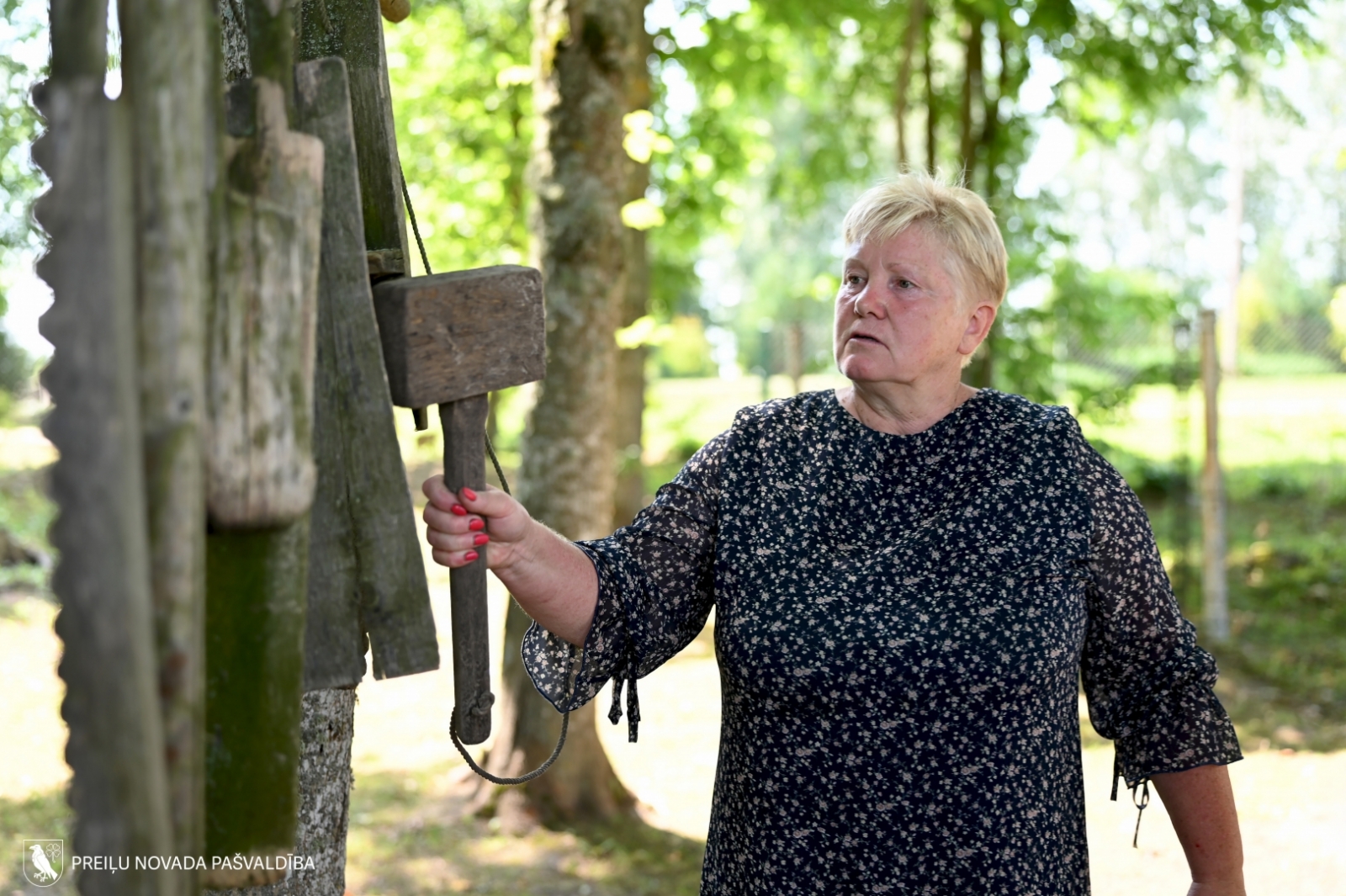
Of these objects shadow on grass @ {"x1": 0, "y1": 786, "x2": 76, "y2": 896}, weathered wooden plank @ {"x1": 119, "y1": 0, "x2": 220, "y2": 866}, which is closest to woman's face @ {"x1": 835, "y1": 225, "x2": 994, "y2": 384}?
weathered wooden plank @ {"x1": 119, "y1": 0, "x2": 220, "y2": 866}

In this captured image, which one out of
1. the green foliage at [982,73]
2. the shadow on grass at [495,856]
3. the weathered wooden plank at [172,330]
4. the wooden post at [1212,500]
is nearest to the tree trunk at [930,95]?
the green foliage at [982,73]

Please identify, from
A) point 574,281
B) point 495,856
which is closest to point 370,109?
point 574,281

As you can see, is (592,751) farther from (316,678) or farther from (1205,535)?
(1205,535)

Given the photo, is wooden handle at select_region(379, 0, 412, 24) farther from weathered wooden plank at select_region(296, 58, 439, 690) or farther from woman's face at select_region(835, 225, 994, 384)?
woman's face at select_region(835, 225, 994, 384)

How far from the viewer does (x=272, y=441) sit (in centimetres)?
109

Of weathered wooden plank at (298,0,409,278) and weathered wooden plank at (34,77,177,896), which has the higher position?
weathered wooden plank at (298,0,409,278)

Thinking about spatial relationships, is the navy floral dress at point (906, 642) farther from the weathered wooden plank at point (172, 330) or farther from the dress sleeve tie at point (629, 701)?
the weathered wooden plank at point (172, 330)

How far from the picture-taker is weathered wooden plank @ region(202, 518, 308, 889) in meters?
1.18

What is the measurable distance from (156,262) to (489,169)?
7.29 metres

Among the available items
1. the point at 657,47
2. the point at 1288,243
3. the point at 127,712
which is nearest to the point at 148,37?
the point at 127,712

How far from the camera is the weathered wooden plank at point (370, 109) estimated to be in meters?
1.56

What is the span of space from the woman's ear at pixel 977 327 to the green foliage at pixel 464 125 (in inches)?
207

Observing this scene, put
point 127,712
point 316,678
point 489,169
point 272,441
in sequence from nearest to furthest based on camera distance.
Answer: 1. point 127,712
2. point 272,441
3. point 316,678
4. point 489,169

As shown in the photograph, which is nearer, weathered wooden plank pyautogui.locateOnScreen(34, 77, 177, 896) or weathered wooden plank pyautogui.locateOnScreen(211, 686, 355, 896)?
weathered wooden plank pyautogui.locateOnScreen(34, 77, 177, 896)
